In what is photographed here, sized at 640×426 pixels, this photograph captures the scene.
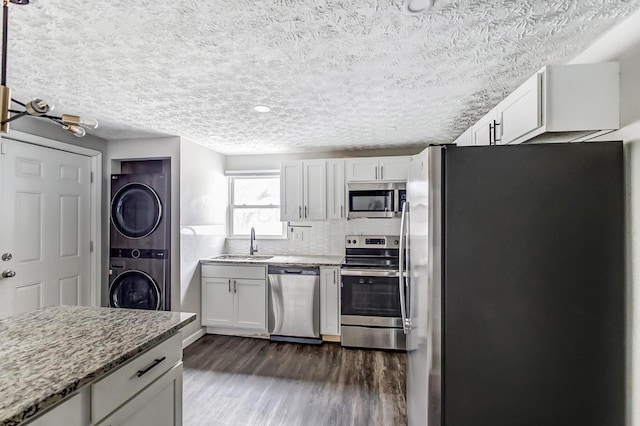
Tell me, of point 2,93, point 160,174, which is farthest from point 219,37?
point 160,174

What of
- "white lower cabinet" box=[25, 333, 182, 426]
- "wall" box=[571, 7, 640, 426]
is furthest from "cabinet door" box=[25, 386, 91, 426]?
"wall" box=[571, 7, 640, 426]

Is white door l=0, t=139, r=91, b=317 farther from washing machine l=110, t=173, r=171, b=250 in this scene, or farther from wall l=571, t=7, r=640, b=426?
wall l=571, t=7, r=640, b=426

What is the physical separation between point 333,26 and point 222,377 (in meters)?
2.91

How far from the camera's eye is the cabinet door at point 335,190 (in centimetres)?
388

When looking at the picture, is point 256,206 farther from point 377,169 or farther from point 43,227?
point 43,227

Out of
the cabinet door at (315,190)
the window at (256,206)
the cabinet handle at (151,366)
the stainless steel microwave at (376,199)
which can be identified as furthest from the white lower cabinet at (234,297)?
the cabinet handle at (151,366)

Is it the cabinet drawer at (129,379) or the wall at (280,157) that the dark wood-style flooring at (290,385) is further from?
the wall at (280,157)

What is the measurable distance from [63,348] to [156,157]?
2715 mm

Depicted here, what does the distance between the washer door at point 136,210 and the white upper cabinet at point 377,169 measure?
227cm

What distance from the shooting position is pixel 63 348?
114 centimetres

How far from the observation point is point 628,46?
1.35 m

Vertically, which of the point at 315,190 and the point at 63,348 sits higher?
the point at 315,190

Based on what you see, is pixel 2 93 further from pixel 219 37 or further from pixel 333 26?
pixel 333 26

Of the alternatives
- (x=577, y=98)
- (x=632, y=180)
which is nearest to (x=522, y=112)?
(x=577, y=98)
